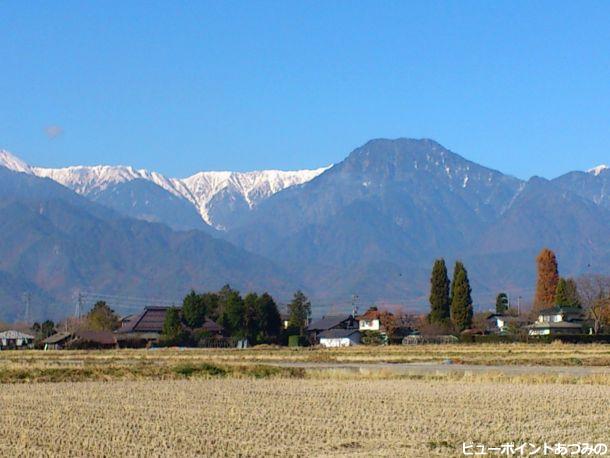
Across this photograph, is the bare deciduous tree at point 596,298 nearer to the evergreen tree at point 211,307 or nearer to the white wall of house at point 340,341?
the white wall of house at point 340,341

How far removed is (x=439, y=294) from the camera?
13550 cm

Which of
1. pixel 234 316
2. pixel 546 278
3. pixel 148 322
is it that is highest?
pixel 546 278

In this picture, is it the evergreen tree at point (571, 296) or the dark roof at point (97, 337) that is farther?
the evergreen tree at point (571, 296)

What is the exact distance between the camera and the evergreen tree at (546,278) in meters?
166

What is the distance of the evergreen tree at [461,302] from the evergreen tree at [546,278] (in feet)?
113

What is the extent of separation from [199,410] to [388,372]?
20846 mm

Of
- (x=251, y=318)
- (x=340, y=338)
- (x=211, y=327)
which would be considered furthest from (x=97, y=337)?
(x=340, y=338)

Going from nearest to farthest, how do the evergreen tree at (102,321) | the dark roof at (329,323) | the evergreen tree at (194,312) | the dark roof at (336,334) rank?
1. the dark roof at (336,334)
2. the evergreen tree at (194,312)
3. the dark roof at (329,323)
4. the evergreen tree at (102,321)

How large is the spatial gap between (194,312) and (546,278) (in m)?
59.8

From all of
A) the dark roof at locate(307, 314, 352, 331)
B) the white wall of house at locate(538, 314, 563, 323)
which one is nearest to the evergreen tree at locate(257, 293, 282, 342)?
the dark roof at locate(307, 314, 352, 331)

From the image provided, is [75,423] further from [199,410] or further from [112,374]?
[112,374]

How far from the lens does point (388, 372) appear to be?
49.7 meters

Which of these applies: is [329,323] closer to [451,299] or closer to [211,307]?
[211,307]

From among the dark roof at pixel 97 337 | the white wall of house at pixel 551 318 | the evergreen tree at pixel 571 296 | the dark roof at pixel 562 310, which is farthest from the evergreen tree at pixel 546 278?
the dark roof at pixel 97 337
